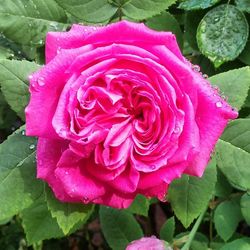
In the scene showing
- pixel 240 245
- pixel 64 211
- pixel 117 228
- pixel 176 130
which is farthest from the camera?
pixel 117 228

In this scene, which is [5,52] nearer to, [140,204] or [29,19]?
[29,19]

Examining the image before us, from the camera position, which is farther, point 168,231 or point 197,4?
point 168,231

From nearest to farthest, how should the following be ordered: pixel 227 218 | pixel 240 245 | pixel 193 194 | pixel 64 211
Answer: pixel 64 211
pixel 193 194
pixel 240 245
pixel 227 218

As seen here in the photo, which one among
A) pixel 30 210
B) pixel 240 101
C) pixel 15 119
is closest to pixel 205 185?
pixel 240 101

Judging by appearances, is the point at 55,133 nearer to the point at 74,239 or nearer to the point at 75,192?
the point at 75,192

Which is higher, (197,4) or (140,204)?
(197,4)

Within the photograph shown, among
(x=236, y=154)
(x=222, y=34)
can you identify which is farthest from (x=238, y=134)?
(x=222, y=34)

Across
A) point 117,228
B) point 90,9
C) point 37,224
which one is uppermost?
point 90,9

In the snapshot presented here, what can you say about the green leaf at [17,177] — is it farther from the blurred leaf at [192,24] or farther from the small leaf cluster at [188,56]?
the blurred leaf at [192,24]
